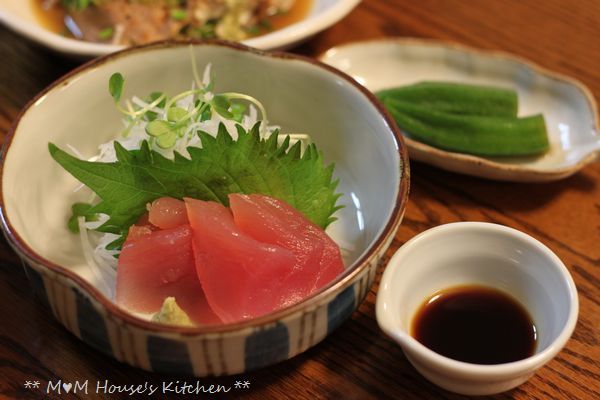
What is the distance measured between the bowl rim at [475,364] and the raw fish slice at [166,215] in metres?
0.50

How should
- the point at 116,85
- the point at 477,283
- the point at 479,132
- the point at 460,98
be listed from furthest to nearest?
the point at 460,98 < the point at 479,132 < the point at 116,85 < the point at 477,283

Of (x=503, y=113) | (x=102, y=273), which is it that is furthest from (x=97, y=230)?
(x=503, y=113)

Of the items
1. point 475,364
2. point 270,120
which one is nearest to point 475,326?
point 475,364

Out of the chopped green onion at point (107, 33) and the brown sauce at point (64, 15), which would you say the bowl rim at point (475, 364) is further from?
the chopped green onion at point (107, 33)

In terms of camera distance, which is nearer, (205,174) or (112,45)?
(205,174)

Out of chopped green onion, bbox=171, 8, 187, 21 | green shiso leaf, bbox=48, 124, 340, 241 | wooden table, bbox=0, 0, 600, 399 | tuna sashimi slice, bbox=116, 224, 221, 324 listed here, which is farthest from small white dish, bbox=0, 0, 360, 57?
tuna sashimi slice, bbox=116, 224, 221, 324

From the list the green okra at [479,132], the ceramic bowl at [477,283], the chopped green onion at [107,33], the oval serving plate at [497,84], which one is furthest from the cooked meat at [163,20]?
the ceramic bowl at [477,283]

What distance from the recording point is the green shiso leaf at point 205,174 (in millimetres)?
1585

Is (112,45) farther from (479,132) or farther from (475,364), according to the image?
(475,364)

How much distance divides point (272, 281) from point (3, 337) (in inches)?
26.7

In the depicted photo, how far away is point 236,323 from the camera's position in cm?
125

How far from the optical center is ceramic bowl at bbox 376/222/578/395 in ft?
4.29

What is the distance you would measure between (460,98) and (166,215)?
3.69 feet

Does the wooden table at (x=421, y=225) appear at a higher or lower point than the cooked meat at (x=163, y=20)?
lower
